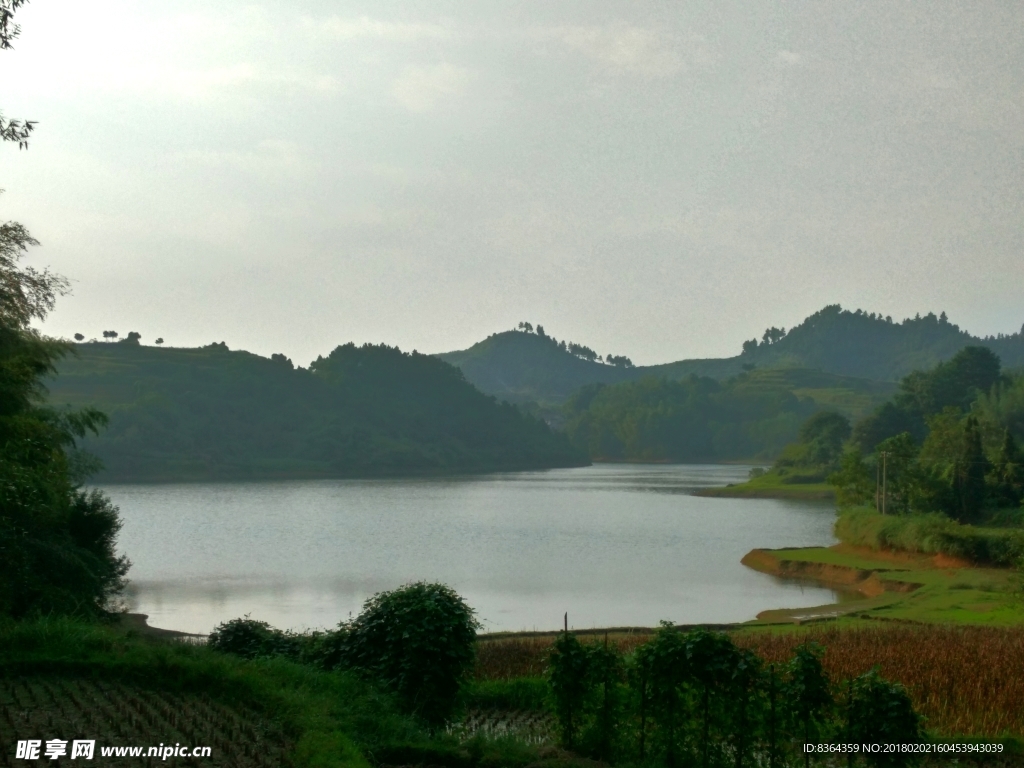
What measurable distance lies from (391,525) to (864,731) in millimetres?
56601

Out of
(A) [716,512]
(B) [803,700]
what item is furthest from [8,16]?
(A) [716,512]

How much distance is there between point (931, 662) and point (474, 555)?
33903mm

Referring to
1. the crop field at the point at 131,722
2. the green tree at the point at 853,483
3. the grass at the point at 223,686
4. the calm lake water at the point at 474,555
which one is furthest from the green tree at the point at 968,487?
the crop field at the point at 131,722

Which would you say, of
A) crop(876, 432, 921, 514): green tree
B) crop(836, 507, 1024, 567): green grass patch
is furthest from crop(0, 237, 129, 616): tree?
crop(876, 432, 921, 514): green tree

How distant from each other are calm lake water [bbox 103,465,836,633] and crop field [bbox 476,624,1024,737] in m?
9.13

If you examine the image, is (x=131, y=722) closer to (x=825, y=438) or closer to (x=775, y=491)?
(x=775, y=491)

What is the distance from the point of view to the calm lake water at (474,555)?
3328cm

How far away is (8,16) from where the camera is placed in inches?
392

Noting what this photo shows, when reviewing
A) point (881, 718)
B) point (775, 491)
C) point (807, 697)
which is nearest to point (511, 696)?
point (807, 697)

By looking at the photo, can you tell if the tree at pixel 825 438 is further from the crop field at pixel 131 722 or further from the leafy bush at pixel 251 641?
the crop field at pixel 131 722

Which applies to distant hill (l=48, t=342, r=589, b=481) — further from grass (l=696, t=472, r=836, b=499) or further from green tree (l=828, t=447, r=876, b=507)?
green tree (l=828, t=447, r=876, b=507)

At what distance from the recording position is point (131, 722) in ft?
26.6

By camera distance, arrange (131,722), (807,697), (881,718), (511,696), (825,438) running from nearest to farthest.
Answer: (131,722) < (881,718) < (807,697) < (511,696) < (825,438)

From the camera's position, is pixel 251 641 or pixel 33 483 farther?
pixel 33 483
